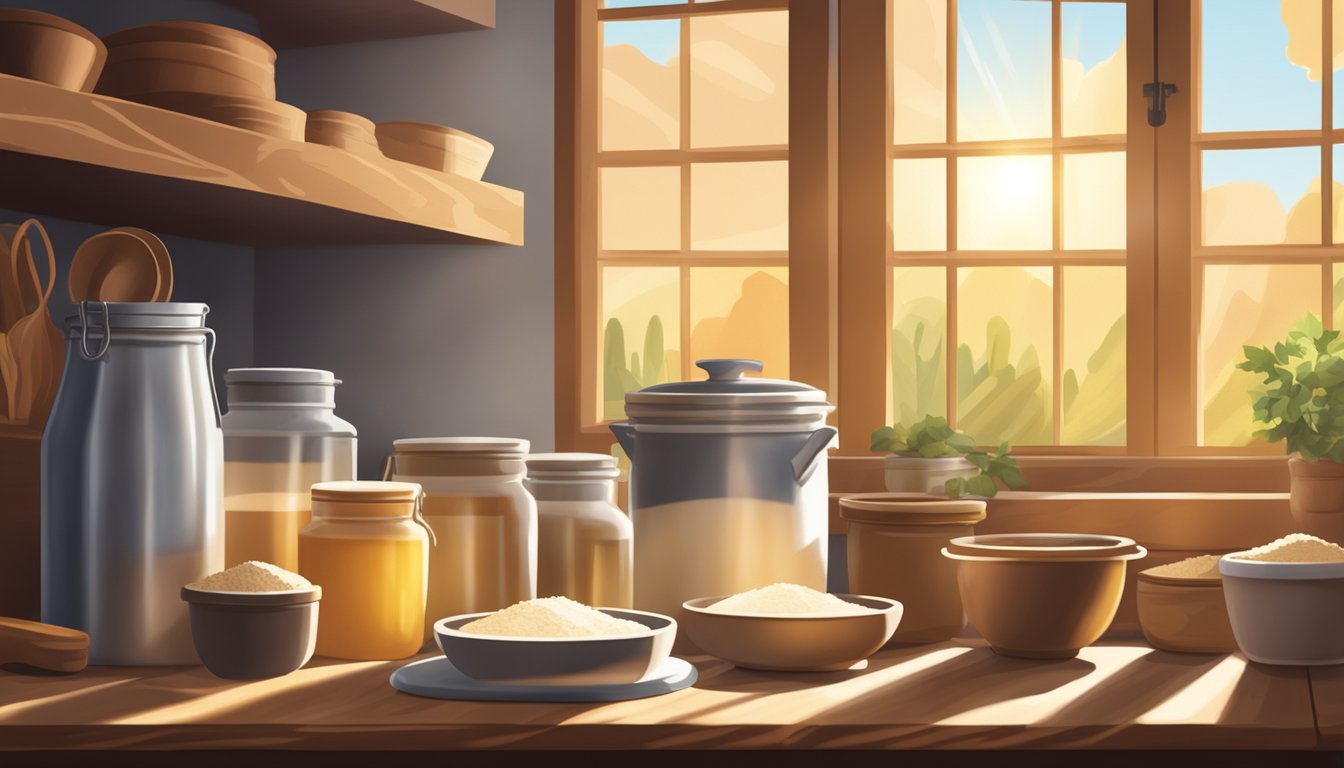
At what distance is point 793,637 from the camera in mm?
1169

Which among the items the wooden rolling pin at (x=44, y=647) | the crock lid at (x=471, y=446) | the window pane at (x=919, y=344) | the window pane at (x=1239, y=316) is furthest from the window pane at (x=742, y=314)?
the wooden rolling pin at (x=44, y=647)

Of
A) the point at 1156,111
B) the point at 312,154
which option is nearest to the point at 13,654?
the point at 312,154

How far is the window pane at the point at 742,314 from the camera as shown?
2484mm

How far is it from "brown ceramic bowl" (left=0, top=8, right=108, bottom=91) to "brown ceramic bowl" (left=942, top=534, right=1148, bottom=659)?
1.12 metres

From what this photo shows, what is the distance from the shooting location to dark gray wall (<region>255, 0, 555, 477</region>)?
2.41m

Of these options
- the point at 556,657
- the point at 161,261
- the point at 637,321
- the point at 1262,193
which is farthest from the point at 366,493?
the point at 1262,193

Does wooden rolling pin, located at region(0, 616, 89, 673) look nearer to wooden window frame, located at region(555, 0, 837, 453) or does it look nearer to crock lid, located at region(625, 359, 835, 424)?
crock lid, located at region(625, 359, 835, 424)

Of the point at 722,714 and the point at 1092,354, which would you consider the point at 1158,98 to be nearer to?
the point at 1092,354

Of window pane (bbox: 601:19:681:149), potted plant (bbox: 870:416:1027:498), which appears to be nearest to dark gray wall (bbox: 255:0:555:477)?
window pane (bbox: 601:19:681:149)

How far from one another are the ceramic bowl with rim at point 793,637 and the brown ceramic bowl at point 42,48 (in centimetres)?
95

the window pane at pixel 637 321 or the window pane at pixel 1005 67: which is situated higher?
the window pane at pixel 1005 67

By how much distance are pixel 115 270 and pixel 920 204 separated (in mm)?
1561

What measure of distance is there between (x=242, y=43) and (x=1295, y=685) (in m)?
1.47

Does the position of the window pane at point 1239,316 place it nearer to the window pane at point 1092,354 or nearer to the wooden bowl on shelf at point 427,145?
the window pane at point 1092,354
